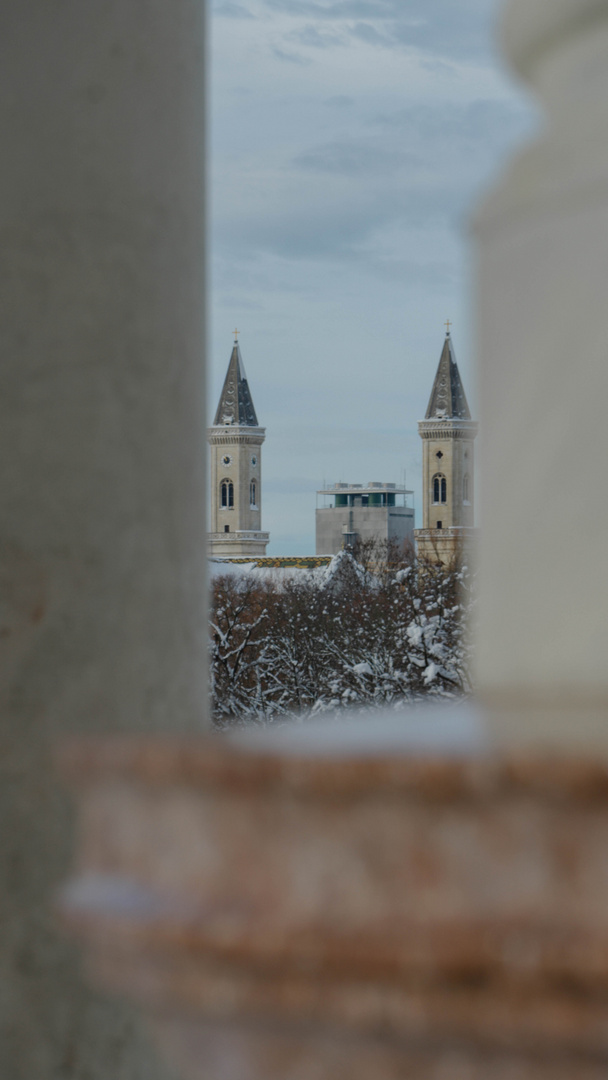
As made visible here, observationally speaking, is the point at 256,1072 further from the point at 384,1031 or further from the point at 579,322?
the point at 579,322

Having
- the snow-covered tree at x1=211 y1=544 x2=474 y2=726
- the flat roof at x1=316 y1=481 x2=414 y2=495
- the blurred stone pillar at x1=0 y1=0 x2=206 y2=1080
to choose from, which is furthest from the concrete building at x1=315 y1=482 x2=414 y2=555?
the blurred stone pillar at x1=0 y1=0 x2=206 y2=1080

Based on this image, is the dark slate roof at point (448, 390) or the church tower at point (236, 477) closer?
the dark slate roof at point (448, 390)

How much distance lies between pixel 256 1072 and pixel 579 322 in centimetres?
40

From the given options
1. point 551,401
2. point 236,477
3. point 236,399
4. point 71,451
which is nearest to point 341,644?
point 71,451

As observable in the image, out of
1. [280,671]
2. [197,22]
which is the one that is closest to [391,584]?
[280,671]

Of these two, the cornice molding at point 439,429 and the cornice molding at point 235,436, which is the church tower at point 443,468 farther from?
the cornice molding at point 235,436

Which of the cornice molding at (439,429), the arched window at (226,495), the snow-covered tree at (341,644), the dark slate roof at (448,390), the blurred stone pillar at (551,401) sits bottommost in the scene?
the snow-covered tree at (341,644)

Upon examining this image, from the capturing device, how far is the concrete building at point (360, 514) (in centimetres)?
10100

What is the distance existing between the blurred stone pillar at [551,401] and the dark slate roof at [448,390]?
287ft

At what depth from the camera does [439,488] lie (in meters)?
103

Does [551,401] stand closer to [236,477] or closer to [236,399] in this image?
[236,399]

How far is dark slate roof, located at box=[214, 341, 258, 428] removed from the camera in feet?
333

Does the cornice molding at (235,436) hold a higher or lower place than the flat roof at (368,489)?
higher

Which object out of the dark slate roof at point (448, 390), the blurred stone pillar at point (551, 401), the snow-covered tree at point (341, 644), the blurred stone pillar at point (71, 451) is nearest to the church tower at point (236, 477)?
the dark slate roof at point (448, 390)
